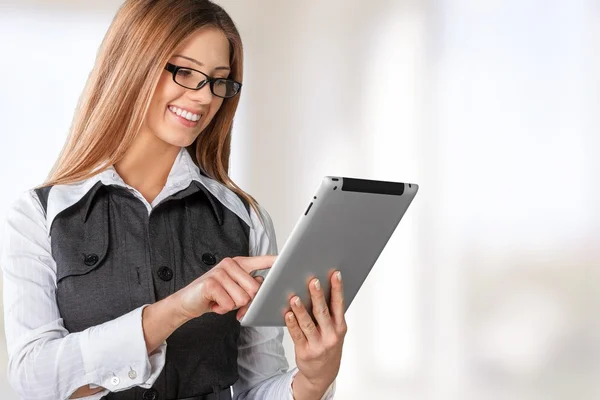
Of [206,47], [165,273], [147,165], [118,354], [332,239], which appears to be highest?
[206,47]

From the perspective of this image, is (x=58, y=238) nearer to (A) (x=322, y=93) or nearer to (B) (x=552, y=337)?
(B) (x=552, y=337)

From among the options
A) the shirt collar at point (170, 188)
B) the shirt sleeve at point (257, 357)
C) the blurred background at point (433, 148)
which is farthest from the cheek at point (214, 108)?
the blurred background at point (433, 148)

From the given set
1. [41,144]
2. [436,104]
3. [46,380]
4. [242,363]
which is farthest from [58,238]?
[41,144]

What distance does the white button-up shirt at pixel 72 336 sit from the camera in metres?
1.60

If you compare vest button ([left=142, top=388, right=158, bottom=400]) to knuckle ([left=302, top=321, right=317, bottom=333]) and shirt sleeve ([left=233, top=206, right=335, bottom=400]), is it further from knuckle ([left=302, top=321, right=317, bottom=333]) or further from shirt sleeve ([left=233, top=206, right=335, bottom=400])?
knuckle ([left=302, top=321, right=317, bottom=333])

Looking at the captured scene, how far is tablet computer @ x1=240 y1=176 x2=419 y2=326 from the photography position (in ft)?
4.59

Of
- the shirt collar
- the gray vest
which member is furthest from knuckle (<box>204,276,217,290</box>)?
the shirt collar

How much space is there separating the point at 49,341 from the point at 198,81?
0.62 metres

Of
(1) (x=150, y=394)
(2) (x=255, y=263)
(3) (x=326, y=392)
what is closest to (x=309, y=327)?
(2) (x=255, y=263)

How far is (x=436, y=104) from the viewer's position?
3943 mm

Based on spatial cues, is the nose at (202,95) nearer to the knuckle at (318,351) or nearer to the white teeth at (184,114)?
the white teeth at (184,114)

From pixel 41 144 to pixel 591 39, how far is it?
268 centimetres

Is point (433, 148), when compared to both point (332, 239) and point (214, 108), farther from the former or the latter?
point (332, 239)

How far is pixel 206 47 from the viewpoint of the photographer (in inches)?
74.4
